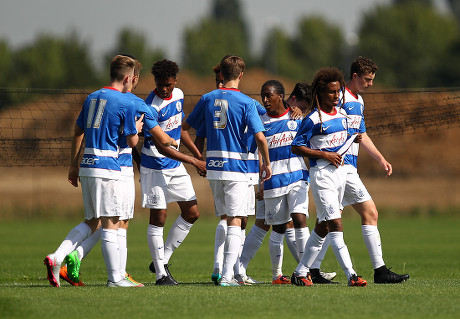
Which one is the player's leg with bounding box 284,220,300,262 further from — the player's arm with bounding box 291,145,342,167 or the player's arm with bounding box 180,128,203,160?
the player's arm with bounding box 291,145,342,167

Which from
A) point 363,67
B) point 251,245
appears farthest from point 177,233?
point 363,67

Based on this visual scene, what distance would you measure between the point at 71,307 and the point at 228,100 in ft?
10.3

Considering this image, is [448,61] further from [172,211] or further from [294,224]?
[294,224]

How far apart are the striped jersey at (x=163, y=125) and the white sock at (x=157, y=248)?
2.48ft

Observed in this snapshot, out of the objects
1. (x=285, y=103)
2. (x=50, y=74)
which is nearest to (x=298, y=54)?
(x=50, y=74)

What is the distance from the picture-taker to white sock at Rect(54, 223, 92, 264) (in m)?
8.69

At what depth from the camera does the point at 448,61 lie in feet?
218

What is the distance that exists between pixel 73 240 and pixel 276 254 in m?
2.58

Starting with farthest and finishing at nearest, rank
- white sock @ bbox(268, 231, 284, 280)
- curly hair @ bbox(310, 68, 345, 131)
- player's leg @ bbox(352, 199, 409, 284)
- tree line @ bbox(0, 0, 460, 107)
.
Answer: tree line @ bbox(0, 0, 460, 107) → white sock @ bbox(268, 231, 284, 280) → player's leg @ bbox(352, 199, 409, 284) → curly hair @ bbox(310, 68, 345, 131)

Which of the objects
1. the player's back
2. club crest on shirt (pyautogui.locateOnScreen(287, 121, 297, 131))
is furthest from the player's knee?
the player's back

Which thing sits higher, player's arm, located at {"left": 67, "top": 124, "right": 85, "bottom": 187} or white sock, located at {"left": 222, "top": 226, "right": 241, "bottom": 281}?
player's arm, located at {"left": 67, "top": 124, "right": 85, "bottom": 187}

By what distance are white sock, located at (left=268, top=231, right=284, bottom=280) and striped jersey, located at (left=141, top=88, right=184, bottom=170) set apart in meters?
1.62

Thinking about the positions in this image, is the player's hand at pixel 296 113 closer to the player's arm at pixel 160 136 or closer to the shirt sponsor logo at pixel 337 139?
the shirt sponsor logo at pixel 337 139

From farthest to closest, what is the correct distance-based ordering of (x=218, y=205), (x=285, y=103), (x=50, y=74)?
(x=50, y=74)
(x=285, y=103)
(x=218, y=205)
